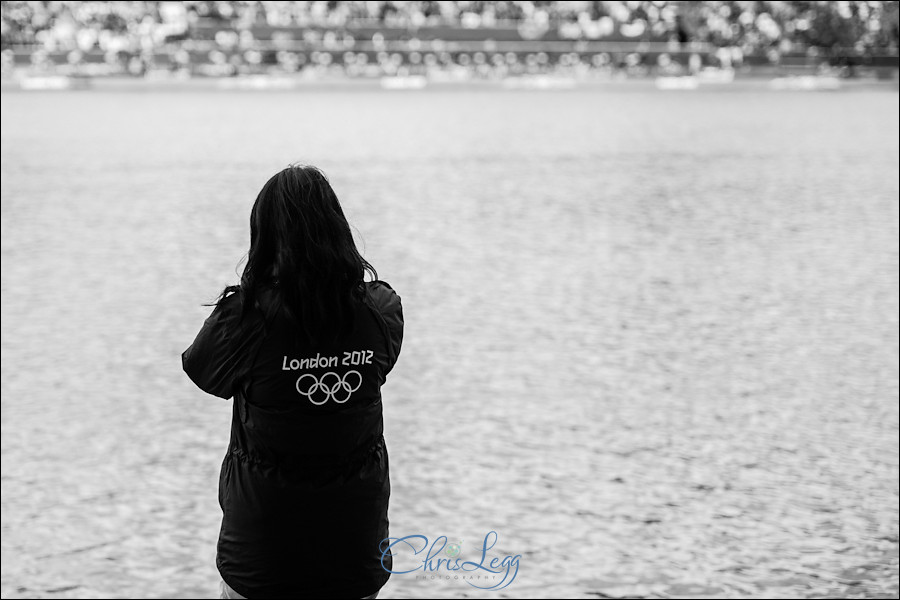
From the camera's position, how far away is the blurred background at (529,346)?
3.37 m

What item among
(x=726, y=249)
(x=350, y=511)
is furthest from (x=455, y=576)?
(x=726, y=249)

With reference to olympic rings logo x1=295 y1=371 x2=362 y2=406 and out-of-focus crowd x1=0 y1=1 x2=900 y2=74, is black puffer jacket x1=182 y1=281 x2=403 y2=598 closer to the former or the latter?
olympic rings logo x1=295 y1=371 x2=362 y2=406

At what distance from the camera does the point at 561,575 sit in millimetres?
3150

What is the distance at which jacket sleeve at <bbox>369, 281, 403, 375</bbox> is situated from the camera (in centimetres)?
177

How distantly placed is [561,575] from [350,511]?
5.03ft

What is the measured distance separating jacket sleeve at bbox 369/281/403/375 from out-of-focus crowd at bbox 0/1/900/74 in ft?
103

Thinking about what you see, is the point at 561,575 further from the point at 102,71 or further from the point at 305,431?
the point at 102,71

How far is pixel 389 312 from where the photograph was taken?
1.79 metres

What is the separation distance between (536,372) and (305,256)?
3.59m

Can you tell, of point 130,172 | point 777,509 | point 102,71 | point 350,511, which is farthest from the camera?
point 102,71
